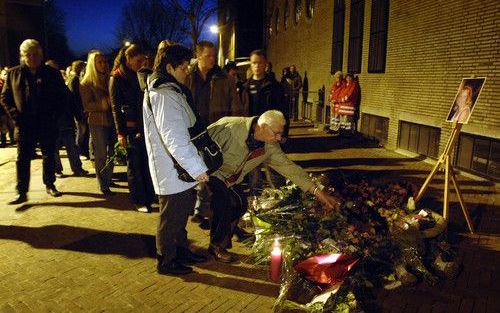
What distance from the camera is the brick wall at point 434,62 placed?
23.0ft

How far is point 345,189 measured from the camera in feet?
13.4

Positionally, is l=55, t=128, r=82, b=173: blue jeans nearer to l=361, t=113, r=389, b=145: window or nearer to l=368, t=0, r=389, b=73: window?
l=361, t=113, r=389, b=145: window

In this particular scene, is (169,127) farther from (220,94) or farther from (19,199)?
(19,199)

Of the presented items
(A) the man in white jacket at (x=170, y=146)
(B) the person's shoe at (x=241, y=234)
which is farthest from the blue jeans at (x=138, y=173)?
(A) the man in white jacket at (x=170, y=146)

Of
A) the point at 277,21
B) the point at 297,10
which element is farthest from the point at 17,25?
the point at 297,10

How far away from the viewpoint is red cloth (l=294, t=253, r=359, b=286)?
3193mm

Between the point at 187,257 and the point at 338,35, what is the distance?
12634 millimetres

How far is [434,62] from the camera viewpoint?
858 cm

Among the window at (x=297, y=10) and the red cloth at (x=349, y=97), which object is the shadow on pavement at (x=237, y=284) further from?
the window at (x=297, y=10)

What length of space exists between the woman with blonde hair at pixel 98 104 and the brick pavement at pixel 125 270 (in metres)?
0.67

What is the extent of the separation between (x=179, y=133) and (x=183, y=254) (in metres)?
1.41

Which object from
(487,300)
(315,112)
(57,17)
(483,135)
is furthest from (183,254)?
(57,17)

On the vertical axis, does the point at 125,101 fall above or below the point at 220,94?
below

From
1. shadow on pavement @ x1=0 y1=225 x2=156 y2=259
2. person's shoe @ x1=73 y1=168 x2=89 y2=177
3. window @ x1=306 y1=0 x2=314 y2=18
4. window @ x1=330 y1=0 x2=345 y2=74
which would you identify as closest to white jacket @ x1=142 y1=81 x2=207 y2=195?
shadow on pavement @ x1=0 y1=225 x2=156 y2=259
